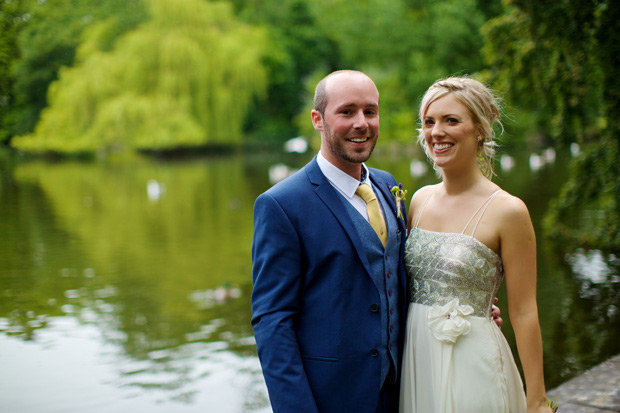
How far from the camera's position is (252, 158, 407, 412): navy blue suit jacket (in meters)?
2.01

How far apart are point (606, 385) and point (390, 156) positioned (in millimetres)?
28549

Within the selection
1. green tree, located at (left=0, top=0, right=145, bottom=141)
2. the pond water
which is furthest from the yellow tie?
green tree, located at (left=0, top=0, right=145, bottom=141)

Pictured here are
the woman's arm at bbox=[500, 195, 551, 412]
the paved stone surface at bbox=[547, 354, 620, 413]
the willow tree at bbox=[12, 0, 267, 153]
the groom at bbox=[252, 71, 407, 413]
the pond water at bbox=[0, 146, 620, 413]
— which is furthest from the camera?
the willow tree at bbox=[12, 0, 267, 153]

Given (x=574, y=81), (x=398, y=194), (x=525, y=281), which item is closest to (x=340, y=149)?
(x=398, y=194)

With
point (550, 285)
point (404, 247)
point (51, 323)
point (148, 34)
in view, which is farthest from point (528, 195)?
point (148, 34)

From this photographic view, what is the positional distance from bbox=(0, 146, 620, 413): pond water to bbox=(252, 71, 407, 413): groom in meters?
2.83

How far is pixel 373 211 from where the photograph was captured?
7.08 feet

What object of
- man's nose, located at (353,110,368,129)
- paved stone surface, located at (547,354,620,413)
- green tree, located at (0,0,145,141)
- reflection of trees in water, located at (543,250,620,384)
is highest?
green tree, located at (0,0,145,141)

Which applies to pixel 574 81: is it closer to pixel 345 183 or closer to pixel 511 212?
pixel 511 212

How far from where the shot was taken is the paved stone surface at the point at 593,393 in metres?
3.47

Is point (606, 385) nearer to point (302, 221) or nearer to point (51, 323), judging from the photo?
point (302, 221)

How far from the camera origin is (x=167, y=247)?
11914 millimetres

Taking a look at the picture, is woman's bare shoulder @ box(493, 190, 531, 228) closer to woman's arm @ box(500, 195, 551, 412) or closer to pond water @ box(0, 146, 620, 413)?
woman's arm @ box(500, 195, 551, 412)

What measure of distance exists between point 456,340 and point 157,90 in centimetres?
2784
